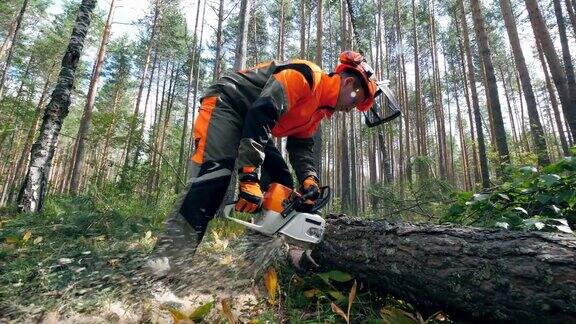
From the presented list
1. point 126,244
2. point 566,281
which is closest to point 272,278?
point 566,281

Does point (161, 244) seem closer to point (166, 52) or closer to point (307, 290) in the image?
point (307, 290)

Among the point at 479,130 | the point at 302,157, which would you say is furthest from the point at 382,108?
the point at 479,130

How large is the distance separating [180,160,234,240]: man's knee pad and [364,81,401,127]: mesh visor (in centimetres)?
141

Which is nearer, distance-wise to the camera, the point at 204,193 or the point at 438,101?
the point at 204,193

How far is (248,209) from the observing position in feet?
8.02

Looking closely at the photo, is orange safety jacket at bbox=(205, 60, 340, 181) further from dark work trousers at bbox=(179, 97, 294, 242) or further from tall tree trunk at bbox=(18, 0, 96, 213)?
tall tree trunk at bbox=(18, 0, 96, 213)

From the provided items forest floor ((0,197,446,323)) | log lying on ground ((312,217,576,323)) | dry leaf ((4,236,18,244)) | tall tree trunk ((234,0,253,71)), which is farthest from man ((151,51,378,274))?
tall tree trunk ((234,0,253,71))

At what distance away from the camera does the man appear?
2.55 metres

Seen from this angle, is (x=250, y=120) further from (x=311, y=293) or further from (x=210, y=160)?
(x=311, y=293)

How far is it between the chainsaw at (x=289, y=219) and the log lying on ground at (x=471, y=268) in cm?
25

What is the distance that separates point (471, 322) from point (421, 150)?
19453mm

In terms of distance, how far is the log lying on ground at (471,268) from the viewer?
5.01ft

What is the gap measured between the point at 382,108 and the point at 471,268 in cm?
211

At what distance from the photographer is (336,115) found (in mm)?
25141
